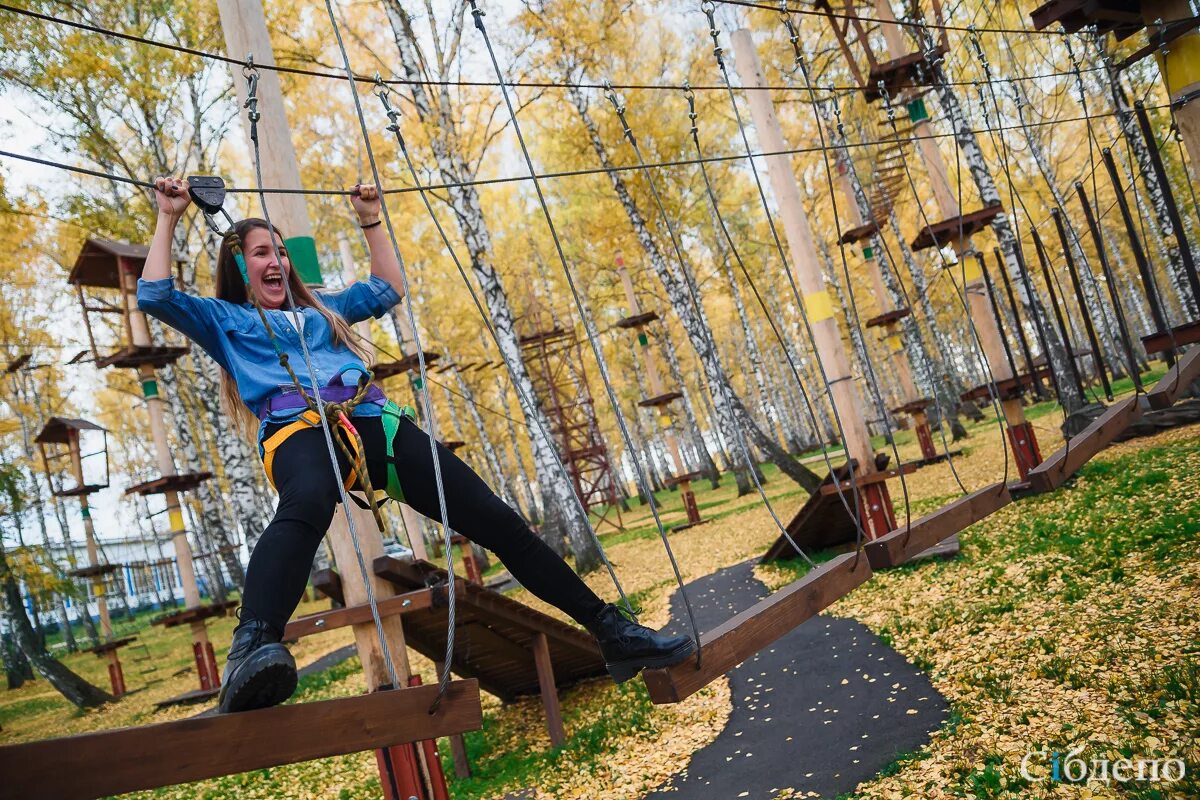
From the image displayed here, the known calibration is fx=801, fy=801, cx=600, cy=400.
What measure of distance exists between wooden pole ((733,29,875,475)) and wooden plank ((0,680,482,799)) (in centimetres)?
486

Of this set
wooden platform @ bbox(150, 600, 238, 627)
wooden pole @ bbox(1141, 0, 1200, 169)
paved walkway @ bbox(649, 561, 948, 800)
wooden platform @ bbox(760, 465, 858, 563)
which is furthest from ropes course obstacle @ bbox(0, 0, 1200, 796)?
wooden platform @ bbox(150, 600, 238, 627)

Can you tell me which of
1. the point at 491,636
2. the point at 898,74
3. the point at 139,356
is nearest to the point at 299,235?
the point at 491,636

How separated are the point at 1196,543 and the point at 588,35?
38.2ft

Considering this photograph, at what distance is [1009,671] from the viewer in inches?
152

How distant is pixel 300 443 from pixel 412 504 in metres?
0.37

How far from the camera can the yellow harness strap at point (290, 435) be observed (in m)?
2.03

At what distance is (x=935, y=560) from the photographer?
6.39 m

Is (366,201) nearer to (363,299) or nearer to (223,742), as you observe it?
(363,299)

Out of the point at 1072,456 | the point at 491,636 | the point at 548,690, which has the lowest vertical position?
the point at 548,690

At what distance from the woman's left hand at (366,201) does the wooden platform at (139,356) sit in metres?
7.08

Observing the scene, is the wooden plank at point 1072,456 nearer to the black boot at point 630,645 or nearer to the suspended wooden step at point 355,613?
the black boot at point 630,645

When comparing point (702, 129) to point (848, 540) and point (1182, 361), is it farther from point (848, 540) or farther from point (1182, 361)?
point (1182, 361)

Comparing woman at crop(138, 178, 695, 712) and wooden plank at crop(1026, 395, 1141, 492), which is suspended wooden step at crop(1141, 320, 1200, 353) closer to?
wooden plank at crop(1026, 395, 1141, 492)

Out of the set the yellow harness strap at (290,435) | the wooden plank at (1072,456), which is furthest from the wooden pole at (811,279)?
the yellow harness strap at (290,435)
